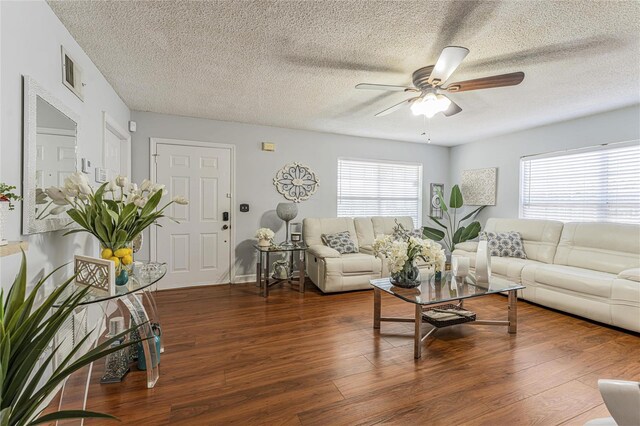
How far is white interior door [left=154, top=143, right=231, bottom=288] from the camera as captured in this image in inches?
162

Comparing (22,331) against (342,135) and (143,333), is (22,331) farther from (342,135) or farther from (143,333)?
(342,135)

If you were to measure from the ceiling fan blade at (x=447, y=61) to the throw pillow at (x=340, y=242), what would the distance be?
2595mm

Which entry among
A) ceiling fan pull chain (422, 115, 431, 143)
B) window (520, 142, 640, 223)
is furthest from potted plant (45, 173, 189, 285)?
window (520, 142, 640, 223)

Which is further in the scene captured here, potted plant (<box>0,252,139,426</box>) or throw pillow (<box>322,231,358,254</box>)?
throw pillow (<box>322,231,358,254</box>)

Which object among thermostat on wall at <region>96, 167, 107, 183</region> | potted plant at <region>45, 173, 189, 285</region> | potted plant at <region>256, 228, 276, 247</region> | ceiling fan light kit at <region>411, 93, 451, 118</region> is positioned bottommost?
potted plant at <region>256, 228, 276, 247</region>

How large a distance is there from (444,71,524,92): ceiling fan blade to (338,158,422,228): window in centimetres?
286

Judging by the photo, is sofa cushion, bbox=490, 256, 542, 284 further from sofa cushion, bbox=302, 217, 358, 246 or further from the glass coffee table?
sofa cushion, bbox=302, 217, 358, 246

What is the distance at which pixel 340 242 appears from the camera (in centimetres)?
441

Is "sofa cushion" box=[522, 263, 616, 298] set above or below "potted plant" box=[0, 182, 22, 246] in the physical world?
below

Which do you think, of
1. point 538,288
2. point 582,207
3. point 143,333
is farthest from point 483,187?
point 143,333

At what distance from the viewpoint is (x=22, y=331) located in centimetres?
89

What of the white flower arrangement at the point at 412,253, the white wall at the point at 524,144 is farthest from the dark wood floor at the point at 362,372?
the white wall at the point at 524,144

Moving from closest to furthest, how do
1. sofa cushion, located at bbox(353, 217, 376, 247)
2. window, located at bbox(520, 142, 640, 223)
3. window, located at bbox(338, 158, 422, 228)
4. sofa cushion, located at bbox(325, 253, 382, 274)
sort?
1. window, located at bbox(520, 142, 640, 223)
2. sofa cushion, located at bbox(325, 253, 382, 274)
3. sofa cushion, located at bbox(353, 217, 376, 247)
4. window, located at bbox(338, 158, 422, 228)

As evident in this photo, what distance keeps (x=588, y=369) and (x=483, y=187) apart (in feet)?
11.8
